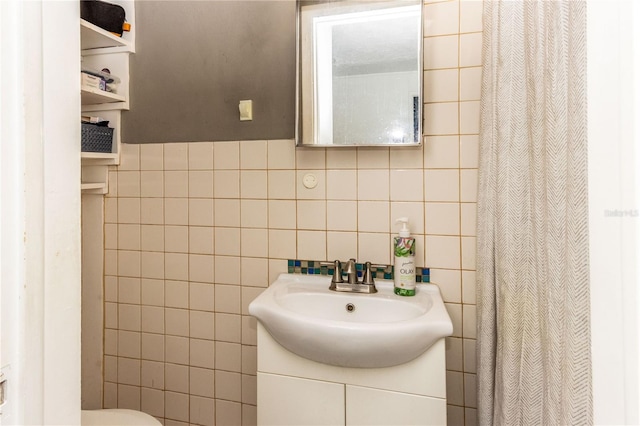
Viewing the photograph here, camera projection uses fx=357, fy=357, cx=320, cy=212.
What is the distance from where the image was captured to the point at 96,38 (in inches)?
57.2

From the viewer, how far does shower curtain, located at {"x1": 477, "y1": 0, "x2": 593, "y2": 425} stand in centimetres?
45

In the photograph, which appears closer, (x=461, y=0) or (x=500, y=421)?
(x=500, y=421)

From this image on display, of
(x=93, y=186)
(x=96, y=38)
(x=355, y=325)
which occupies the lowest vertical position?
(x=355, y=325)

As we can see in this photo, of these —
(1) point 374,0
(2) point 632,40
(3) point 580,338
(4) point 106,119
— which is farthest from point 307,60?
(3) point 580,338

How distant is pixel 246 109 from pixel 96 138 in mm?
623

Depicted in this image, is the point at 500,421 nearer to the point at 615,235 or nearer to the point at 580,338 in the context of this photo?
the point at 580,338

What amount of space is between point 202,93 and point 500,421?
148 cm

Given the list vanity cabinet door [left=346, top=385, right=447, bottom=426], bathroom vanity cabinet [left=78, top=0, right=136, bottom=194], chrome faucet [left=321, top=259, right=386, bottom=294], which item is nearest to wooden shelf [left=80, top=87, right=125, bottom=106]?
bathroom vanity cabinet [left=78, top=0, right=136, bottom=194]

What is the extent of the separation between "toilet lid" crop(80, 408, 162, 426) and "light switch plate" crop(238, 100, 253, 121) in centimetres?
114

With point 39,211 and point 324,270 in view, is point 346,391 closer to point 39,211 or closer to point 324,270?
point 324,270

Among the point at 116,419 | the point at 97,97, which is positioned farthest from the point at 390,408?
the point at 97,97

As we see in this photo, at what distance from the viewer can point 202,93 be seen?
1.46 meters

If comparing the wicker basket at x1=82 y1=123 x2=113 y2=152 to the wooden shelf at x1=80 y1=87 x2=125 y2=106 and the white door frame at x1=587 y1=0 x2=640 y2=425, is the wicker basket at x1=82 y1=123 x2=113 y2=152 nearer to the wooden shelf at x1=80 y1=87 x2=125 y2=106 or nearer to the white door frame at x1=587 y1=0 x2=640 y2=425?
the wooden shelf at x1=80 y1=87 x2=125 y2=106

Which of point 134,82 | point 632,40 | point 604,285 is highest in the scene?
point 134,82
